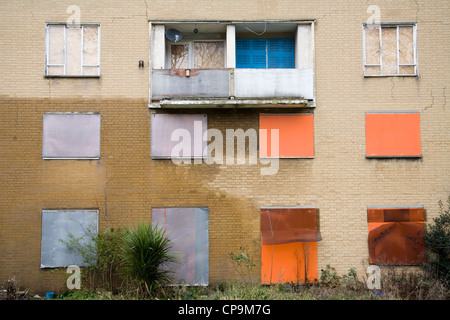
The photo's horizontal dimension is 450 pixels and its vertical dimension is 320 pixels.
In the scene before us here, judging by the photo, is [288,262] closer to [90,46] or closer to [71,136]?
[71,136]

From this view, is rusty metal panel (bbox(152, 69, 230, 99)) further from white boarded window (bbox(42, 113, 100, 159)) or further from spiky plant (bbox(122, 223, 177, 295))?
spiky plant (bbox(122, 223, 177, 295))

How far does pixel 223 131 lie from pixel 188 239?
3.17 metres

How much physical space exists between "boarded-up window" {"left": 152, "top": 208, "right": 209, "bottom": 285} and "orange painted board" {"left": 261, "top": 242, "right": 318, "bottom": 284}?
5.40 feet

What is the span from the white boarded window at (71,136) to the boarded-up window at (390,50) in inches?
312

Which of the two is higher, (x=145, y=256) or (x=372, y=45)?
(x=372, y=45)

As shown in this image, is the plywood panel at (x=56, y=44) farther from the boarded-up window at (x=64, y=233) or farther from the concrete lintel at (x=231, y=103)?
the boarded-up window at (x=64, y=233)

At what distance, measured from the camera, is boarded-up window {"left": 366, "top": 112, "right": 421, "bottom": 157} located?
11164 millimetres

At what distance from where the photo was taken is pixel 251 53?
1198 cm

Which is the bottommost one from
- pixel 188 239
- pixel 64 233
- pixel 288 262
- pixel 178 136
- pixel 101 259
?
pixel 288 262

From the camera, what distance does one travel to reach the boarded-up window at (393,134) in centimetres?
1116

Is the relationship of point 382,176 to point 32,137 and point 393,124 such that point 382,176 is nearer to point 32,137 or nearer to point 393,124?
point 393,124

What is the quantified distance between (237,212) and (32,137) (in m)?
6.11

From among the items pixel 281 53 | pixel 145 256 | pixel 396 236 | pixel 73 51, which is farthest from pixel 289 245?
pixel 73 51

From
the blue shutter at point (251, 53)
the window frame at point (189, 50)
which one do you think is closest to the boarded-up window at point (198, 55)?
the window frame at point (189, 50)
